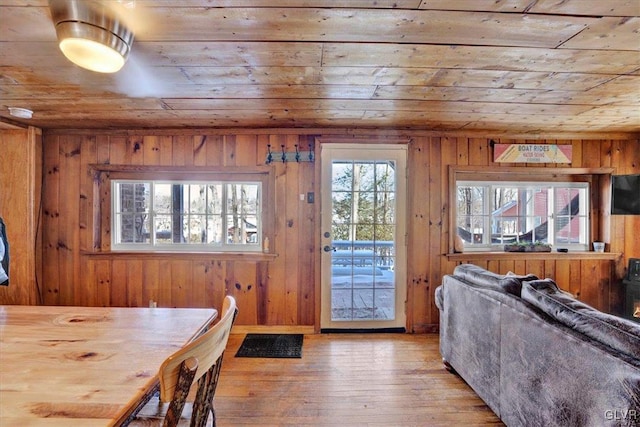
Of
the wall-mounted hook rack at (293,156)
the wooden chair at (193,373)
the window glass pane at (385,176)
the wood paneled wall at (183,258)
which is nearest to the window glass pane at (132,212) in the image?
the wood paneled wall at (183,258)

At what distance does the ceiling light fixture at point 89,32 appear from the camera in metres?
1.23

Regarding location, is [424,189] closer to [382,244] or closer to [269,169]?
[382,244]

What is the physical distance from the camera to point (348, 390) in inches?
85.4

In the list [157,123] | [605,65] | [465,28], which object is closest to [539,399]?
[465,28]

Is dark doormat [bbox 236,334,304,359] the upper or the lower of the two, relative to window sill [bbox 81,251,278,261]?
lower

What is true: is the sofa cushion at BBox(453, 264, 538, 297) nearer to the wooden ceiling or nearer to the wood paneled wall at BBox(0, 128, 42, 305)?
the wooden ceiling

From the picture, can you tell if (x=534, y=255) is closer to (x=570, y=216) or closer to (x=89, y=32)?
(x=570, y=216)

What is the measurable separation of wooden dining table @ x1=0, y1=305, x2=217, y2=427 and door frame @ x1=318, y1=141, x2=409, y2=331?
5.94 feet

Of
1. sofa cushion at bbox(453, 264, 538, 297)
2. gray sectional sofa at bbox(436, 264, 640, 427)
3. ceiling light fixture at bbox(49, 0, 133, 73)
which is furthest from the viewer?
sofa cushion at bbox(453, 264, 538, 297)

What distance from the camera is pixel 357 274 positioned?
3254mm

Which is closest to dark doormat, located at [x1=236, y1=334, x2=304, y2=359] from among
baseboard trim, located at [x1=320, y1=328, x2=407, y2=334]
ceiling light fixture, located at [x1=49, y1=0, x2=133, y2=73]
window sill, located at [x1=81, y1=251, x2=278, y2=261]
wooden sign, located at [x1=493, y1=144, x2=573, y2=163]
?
baseboard trim, located at [x1=320, y1=328, x2=407, y2=334]

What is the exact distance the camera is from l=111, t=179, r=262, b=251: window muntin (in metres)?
3.31

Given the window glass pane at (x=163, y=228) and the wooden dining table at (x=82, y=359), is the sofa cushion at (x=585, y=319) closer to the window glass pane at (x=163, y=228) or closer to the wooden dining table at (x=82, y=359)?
the wooden dining table at (x=82, y=359)

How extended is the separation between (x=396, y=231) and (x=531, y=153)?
5.74ft
